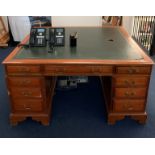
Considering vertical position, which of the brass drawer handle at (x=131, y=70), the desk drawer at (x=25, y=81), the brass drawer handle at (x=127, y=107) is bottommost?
the brass drawer handle at (x=127, y=107)

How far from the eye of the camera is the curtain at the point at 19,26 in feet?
12.2

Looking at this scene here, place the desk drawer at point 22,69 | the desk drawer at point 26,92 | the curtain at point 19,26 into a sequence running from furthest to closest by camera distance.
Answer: the curtain at point 19,26, the desk drawer at point 26,92, the desk drawer at point 22,69

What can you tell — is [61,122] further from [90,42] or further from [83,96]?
[90,42]

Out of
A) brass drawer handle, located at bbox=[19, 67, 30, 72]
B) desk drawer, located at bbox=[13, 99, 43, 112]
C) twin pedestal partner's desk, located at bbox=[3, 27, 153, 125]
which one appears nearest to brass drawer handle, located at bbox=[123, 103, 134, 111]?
twin pedestal partner's desk, located at bbox=[3, 27, 153, 125]

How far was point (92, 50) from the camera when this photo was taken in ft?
5.55

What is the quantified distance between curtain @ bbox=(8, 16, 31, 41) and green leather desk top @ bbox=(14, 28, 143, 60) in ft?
6.84

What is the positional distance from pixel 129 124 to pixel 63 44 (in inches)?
38.0

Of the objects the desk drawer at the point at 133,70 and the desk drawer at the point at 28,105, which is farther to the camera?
the desk drawer at the point at 28,105

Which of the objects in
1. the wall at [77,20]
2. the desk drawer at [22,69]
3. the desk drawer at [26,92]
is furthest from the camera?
the wall at [77,20]

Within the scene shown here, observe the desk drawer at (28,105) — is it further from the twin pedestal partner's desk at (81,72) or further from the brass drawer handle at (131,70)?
the brass drawer handle at (131,70)

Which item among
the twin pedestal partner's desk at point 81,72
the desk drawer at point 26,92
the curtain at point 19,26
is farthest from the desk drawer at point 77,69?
the curtain at point 19,26

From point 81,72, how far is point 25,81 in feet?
1.51

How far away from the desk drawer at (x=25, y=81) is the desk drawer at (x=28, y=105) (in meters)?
0.16

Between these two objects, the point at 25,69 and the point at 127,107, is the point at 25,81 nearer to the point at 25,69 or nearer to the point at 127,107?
the point at 25,69
